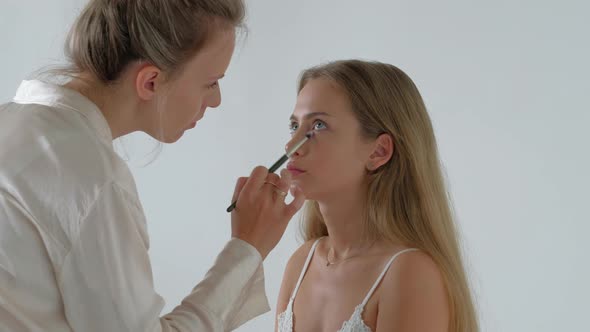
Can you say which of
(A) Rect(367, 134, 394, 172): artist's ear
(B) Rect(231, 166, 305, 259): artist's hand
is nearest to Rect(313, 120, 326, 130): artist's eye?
(A) Rect(367, 134, 394, 172): artist's ear

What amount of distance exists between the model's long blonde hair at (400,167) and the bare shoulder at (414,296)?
8 centimetres

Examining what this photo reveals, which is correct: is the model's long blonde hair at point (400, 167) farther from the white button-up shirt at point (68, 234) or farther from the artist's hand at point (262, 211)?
the white button-up shirt at point (68, 234)

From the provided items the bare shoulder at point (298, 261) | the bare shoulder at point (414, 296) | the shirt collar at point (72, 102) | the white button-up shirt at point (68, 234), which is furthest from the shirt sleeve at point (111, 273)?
the bare shoulder at point (298, 261)

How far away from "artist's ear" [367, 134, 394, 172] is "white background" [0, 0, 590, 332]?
583mm

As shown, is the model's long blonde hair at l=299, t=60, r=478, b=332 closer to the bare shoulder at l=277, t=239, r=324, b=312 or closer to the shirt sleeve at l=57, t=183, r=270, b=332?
the bare shoulder at l=277, t=239, r=324, b=312

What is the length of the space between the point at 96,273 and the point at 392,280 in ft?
2.37

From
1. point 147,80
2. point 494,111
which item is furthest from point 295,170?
point 494,111

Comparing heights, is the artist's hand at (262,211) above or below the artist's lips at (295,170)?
above

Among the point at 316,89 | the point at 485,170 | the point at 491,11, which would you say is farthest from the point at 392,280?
the point at 491,11

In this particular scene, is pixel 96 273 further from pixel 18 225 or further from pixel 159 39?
pixel 159 39

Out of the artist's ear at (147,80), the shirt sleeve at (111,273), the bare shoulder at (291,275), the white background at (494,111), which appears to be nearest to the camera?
the shirt sleeve at (111,273)

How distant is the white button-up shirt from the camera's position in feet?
2.94

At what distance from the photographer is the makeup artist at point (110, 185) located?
90 cm

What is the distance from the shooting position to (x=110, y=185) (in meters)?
0.91
